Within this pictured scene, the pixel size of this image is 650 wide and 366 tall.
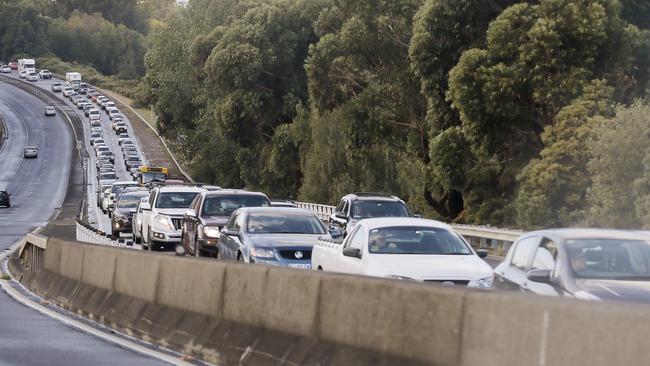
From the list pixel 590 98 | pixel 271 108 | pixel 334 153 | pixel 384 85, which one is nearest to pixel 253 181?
pixel 271 108

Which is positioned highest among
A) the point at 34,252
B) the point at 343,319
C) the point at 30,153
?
the point at 30,153

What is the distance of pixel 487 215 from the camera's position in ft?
154

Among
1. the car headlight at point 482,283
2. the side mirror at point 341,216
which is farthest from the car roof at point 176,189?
the car headlight at point 482,283

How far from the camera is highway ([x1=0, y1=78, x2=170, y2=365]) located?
13.4 meters

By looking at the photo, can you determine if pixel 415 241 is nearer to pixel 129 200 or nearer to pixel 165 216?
pixel 165 216

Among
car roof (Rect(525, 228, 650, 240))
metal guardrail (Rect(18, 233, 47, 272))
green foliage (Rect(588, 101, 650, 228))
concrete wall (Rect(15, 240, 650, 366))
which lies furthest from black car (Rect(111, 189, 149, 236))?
car roof (Rect(525, 228, 650, 240))

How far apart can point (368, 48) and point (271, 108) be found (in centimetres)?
2103

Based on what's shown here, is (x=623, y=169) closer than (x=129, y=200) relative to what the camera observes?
Yes

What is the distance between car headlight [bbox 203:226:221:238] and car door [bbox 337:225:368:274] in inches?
339

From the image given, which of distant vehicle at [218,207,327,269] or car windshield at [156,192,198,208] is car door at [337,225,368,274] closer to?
distant vehicle at [218,207,327,269]

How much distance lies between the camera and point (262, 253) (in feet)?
70.3

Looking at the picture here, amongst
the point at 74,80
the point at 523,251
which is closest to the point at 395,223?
the point at 523,251

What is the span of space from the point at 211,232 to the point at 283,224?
4.10m

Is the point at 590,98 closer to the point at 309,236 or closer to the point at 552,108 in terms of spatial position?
the point at 552,108
